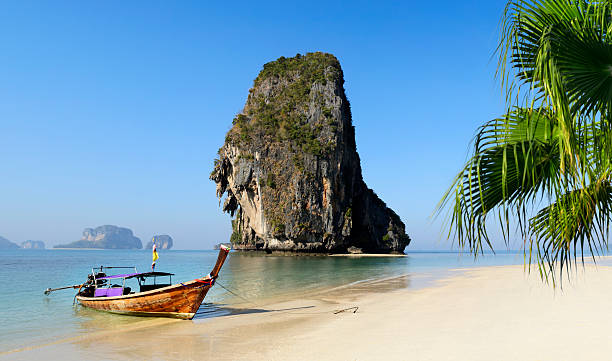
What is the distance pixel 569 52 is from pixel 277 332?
7938 millimetres

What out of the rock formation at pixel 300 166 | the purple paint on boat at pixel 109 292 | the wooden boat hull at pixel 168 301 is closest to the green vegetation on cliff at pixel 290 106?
the rock formation at pixel 300 166

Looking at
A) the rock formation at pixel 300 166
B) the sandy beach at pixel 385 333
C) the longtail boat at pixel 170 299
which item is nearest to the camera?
the sandy beach at pixel 385 333

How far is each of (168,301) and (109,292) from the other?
3.72 meters

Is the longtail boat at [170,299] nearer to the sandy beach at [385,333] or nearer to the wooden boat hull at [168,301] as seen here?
the wooden boat hull at [168,301]

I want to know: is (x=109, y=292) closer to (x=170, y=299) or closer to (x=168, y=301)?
(x=168, y=301)

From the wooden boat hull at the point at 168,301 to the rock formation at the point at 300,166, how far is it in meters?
43.7

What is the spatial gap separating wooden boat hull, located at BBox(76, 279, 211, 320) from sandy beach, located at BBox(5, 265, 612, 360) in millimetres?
380

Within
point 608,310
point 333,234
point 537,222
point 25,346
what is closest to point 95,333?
point 25,346

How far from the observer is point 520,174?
3367 millimetres

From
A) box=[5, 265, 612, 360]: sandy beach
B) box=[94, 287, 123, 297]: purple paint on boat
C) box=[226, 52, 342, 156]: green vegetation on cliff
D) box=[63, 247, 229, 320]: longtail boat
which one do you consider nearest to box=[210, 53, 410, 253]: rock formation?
box=[226, 52, 342, 156]: green vegetation on cliff

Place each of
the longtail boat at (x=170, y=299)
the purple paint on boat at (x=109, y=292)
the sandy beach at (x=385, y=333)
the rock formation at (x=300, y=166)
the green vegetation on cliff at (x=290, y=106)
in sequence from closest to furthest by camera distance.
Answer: the sandy beach at (x=385, y=333)
the longtail boat at (x=170, y=299)
the purple paint on boat at (x=109, y=292)
the rock formation at (x=300, y=166)
the green vegetation on cliff at (x=290, y=106)

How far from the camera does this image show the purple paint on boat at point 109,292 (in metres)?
13.4

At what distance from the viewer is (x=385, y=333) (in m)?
8.19

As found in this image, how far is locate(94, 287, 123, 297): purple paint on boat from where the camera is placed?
13409 mm
